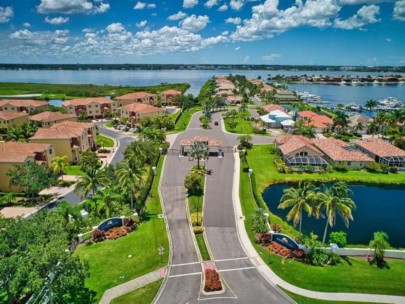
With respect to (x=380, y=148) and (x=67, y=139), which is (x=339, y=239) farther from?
(x=67, y=139)

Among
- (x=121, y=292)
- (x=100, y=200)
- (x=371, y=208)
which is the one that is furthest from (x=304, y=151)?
(x=121, y=292)

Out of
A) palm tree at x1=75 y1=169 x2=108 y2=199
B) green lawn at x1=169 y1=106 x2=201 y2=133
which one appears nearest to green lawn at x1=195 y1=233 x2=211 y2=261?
palm tree at x1=75 y1=169 x2=108 y2=199

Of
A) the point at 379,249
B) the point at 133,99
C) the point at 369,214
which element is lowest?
the point at 369,214

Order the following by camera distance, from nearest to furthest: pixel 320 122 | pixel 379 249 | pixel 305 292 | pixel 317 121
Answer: pixel 305 292 → pixel 379 249 → pixel 320 122 → pixel 317 121

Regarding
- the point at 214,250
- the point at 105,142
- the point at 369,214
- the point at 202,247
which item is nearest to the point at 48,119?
the point at 105,142

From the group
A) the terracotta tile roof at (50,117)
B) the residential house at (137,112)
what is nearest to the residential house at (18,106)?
the terracotta tile roof at (50,117)

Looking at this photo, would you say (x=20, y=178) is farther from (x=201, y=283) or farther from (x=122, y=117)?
(x=122, y=117)

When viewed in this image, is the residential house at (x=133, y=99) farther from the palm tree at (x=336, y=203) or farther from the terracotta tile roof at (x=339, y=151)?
the palm tree at (x=336, y=203)
